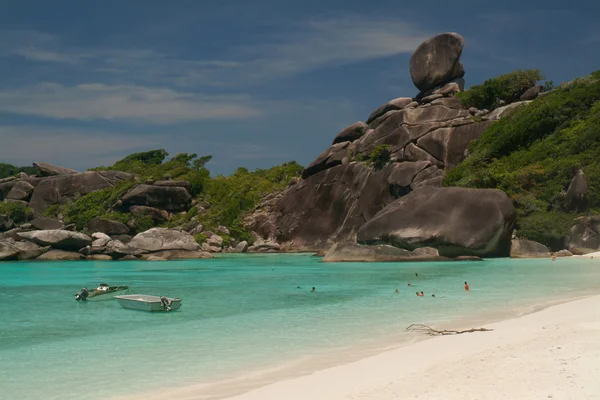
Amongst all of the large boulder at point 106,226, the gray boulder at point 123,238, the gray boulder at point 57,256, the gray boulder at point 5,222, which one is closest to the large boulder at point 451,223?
the gray boulder at point 123,238

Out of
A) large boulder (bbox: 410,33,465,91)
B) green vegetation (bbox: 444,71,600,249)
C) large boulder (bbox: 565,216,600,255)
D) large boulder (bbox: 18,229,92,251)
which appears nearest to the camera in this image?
large boulder (bbox: 565,216,600,255)

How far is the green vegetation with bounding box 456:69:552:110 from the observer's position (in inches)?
1816

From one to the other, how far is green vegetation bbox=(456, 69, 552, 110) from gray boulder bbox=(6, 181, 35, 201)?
127ft

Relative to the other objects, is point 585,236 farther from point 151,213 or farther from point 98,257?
point 151,213

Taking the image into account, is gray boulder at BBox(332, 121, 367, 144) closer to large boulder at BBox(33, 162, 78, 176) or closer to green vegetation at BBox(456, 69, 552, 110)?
green vegetation at BBox(456, 69, 552, 110)

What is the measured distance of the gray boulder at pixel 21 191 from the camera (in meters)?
56.0

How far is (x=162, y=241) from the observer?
3916cm

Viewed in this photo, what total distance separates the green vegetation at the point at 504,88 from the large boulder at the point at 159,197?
80.7ft

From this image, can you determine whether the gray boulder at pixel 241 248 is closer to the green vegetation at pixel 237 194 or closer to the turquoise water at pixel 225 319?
the green vegetation at pixel 237 194

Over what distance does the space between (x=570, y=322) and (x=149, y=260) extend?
3232 centimetres

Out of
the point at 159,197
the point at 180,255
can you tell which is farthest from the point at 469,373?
the point at 159,197

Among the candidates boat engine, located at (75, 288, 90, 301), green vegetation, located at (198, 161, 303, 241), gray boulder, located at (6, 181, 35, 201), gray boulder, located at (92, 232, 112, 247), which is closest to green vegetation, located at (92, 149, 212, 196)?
green vegetation, located at (198, 161, 303, 241)

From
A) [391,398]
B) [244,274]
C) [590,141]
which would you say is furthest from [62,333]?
[590,141]

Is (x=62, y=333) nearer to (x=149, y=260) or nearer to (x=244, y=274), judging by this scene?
(x=244, y=274)
